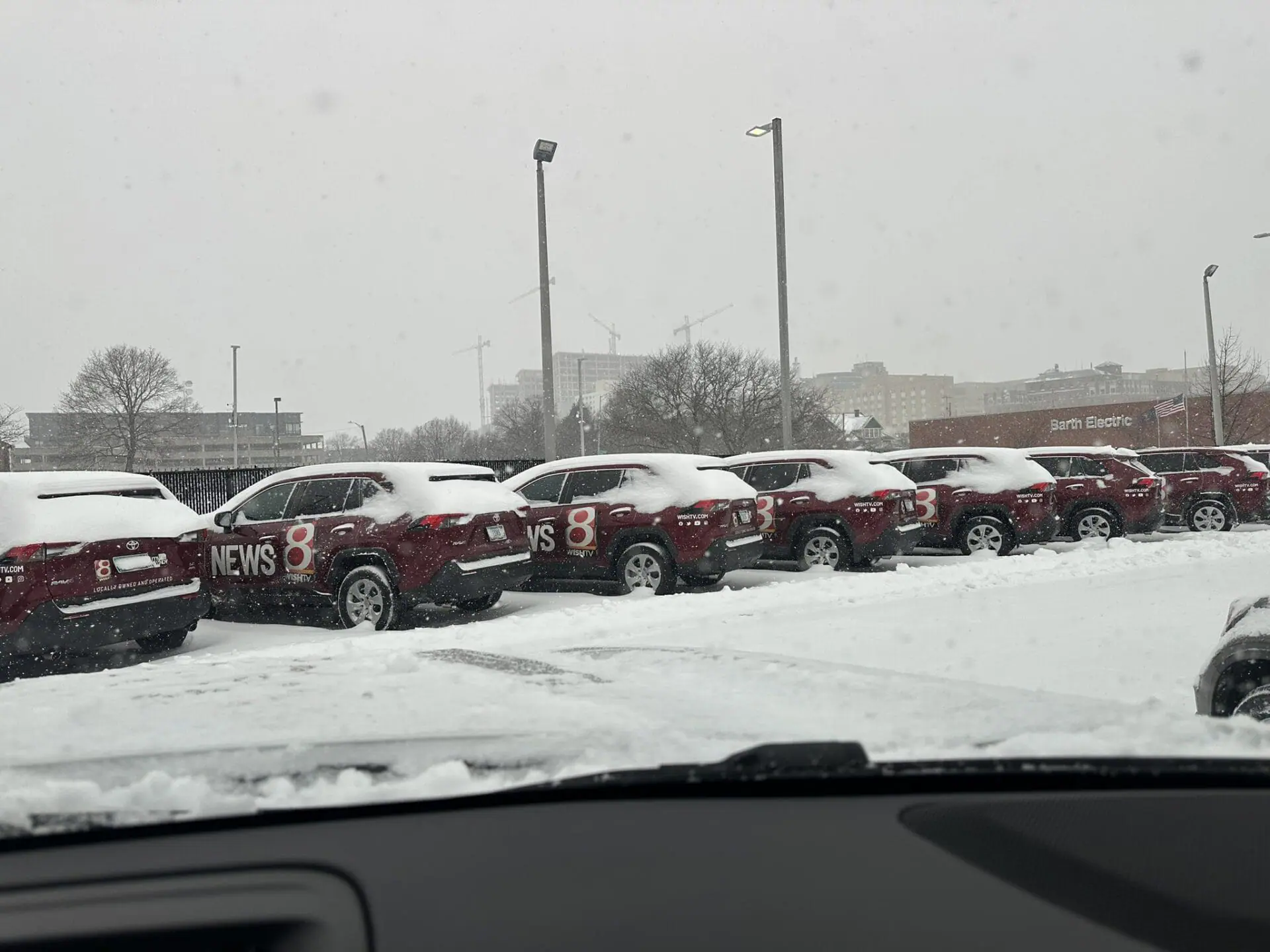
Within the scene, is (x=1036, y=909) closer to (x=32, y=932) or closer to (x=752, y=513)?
(x=32, y=932)

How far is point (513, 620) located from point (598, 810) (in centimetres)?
879

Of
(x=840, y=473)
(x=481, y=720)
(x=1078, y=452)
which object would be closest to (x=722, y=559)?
(x=840, y=473)

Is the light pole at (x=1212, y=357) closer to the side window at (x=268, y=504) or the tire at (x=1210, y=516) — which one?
the tire at (x=1210, y=516)

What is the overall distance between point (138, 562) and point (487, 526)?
3.16m

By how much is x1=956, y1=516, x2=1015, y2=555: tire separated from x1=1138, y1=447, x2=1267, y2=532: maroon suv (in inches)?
227

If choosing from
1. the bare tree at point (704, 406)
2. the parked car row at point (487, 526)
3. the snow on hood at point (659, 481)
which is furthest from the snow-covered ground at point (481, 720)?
the bare tree at point (704, 406)

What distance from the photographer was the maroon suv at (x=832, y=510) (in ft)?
46.3

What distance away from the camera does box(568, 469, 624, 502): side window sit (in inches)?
498

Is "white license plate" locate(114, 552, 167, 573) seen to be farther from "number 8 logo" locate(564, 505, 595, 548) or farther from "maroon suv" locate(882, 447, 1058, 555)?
"maroon suv" locate(882, 447, 1058, 555)

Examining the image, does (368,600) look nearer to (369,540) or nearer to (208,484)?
(369,540)

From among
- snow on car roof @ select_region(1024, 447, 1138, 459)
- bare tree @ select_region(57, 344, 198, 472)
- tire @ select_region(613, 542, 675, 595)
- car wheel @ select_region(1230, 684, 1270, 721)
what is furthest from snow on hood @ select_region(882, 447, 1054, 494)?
bare tree @ select_region(57, 344, 198, 472)

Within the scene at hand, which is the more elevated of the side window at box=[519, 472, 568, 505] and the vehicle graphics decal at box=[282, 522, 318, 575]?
the side window at box=[519, 472, 568, 505]

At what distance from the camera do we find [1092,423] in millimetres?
65750

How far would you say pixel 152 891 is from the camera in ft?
4.75
